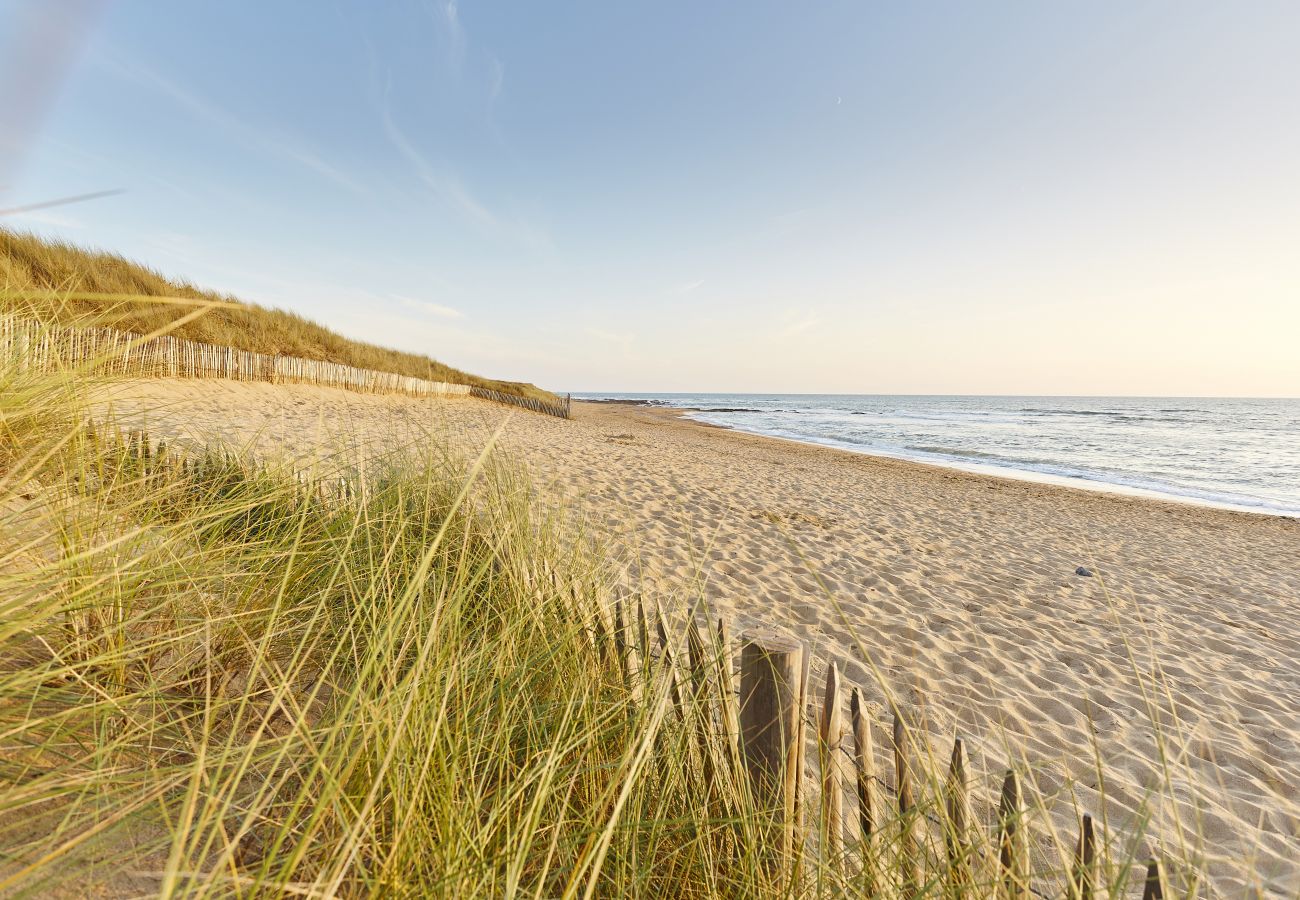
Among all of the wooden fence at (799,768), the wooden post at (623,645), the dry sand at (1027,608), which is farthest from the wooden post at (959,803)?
the wooden post at (623,645)

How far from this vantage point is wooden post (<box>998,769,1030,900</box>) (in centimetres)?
96

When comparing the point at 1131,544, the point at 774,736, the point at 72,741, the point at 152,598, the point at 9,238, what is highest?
the point at 9,238

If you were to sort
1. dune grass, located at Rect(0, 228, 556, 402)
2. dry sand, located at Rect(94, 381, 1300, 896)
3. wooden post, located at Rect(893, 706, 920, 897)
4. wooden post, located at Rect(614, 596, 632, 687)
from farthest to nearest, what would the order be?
dune grass, located at Rect(0, 228, 556, 402)
dry sand, located at Rect(94, 381, 1300, 896)
wooden post, located at Rect(614, 596, 632, 687)
wooden post, located at Rect(893, 706, 920, 897)

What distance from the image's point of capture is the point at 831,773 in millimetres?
1286

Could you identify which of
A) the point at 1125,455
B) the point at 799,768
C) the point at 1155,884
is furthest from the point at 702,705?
the point at 1125,455

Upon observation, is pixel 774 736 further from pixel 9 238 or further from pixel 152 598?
pixel 9 238

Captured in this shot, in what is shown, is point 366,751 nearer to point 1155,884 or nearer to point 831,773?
point 831,773

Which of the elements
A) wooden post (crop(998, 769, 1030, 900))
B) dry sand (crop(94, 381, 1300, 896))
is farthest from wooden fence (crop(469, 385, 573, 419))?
wooden post (crop(998, 769, 1030, 900))

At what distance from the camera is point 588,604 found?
1805mm

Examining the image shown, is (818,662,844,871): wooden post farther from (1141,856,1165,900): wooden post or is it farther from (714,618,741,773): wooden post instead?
(1141,856,1165,900): wooden post

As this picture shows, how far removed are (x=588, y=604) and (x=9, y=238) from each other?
608 inches

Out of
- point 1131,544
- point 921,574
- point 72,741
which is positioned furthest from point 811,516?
point 72,741

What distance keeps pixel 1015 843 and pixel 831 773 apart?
1.17 feet

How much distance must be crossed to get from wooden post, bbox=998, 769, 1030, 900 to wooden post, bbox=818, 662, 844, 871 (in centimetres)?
30
